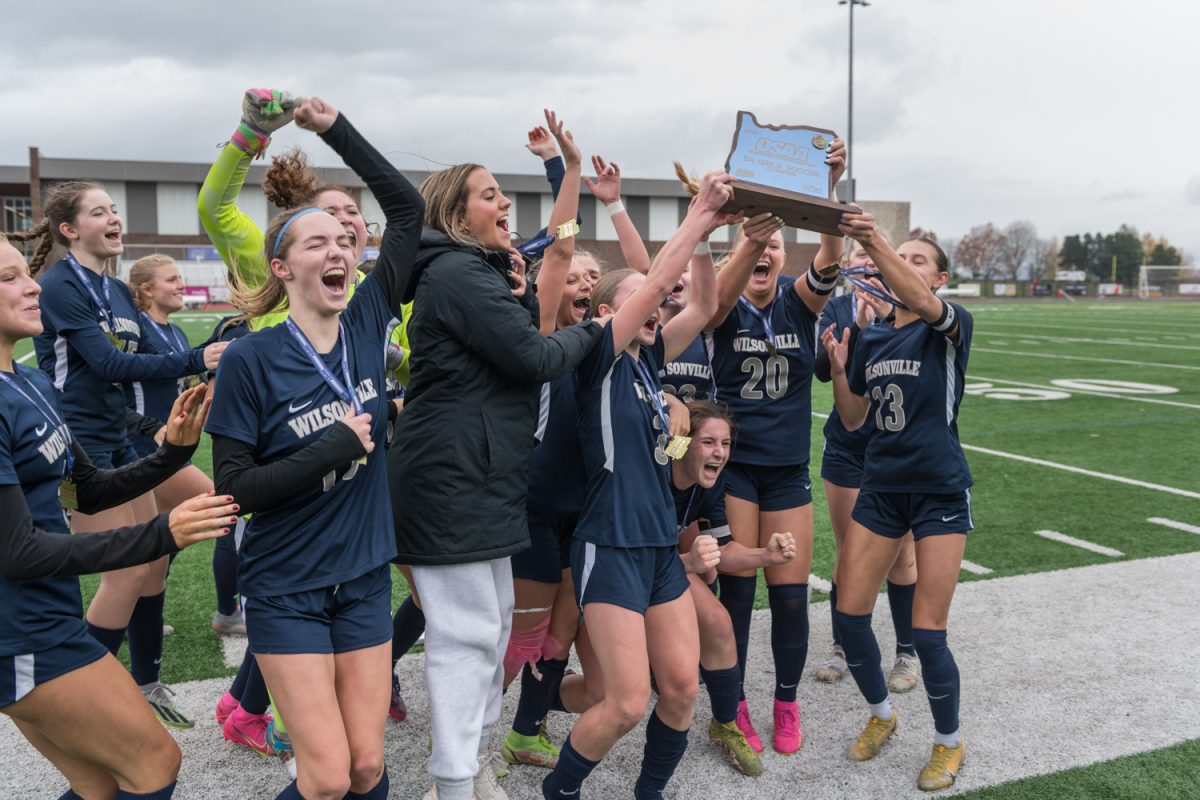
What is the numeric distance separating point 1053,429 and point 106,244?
10375mm

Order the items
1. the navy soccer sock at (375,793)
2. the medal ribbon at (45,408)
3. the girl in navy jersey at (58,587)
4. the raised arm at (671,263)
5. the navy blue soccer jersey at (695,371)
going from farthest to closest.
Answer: the navy blue soccer jersey at (695,371), the raised arm at (671,263), the navy soccer sock at (375,793), the medal ribbon at (45,408), the girl in navy jersey at (58,587)

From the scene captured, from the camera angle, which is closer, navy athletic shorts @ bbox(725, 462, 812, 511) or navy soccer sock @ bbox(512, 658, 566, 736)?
navy soccer sock @ bbox(512, 658, 566, 736)

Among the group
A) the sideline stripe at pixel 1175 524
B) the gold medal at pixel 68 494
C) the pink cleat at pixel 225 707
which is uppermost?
the gold medal at pixel 68 494

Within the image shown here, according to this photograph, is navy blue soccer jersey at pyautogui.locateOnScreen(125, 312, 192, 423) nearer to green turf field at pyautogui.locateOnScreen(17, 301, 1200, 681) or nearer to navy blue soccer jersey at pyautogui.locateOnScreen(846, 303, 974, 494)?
green turf field at pyautogui.locateOnScreen(17, 301, 1200, 681)

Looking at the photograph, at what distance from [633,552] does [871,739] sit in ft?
4.73

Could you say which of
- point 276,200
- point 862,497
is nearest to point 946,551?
point 862,497

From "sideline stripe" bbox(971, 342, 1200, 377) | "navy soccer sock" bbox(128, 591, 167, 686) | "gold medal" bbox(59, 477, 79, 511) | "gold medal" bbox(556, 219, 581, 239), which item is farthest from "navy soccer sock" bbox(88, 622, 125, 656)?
"sideline stripe" bbox(971, 342, 1200, 377)

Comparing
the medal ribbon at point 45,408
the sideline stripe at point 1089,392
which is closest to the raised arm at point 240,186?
the medal ribbon at point 45,408

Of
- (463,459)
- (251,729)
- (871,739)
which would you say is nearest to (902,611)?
(871,739)

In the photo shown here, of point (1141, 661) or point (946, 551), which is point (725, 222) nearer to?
point (946, 551)

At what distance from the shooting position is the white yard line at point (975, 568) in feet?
19.8

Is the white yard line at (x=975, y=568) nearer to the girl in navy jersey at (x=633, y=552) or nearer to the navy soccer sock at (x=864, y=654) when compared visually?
the navy soccer sock at (x=864, y=654)

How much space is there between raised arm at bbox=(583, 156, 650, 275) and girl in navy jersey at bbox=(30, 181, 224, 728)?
169 centimetres

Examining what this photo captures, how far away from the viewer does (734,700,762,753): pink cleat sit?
3801 mm
